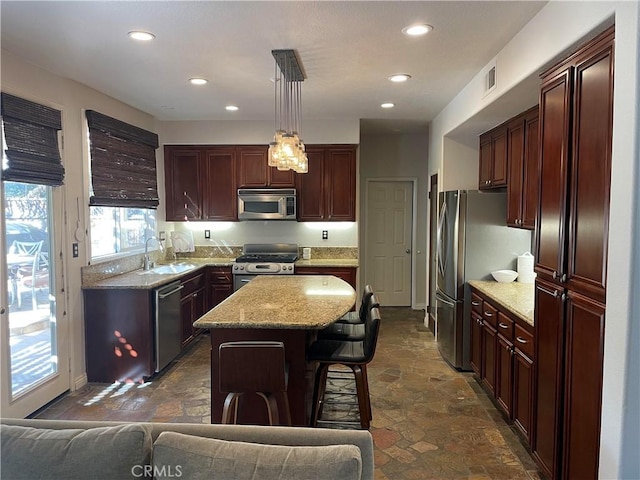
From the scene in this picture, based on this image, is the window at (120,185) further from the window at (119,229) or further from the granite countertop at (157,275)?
the granite countertop at (157,275)

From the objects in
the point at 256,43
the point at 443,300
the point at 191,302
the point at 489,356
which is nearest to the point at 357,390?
the point at 489,356

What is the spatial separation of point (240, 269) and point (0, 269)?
2.69 metres

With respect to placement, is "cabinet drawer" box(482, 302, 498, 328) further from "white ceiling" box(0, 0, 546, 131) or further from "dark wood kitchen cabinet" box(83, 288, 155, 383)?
"dark wood kitchen cabinet" box(83, 288, 155, 383)

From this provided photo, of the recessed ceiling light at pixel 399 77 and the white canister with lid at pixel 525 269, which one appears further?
the white canister with lid at pixel 525 269

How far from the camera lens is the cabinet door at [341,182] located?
5.60m

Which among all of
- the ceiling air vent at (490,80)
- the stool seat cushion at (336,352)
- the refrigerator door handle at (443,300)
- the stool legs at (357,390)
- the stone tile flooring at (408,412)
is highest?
the ceiling air vent at (490,80)

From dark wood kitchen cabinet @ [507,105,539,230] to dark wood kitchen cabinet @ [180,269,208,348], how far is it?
10.8ft

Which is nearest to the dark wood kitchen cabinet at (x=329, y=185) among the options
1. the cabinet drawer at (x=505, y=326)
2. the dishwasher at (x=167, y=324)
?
the dishwasher at (x=167, y=324)

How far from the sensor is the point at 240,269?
5383mm

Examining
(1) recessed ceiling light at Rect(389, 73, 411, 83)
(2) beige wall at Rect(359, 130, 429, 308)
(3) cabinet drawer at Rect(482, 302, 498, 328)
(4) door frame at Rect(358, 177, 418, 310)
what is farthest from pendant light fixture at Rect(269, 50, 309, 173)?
(4) door frame at Rect(358, 177, 418, 310)

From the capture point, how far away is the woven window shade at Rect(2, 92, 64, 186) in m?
3.01

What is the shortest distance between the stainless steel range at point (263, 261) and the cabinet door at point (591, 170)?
3.65 meters

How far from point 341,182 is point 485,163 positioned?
69.9 inches

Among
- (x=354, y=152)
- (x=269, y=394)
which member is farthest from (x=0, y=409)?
(x=354, y=152)
